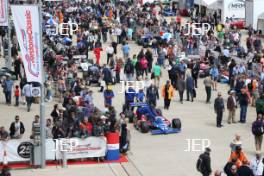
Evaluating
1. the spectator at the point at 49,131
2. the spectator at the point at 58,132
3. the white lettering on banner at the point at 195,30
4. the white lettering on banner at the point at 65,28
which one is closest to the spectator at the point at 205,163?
the spectator at the point at 58,132

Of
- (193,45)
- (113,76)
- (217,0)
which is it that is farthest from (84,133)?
(217,0)

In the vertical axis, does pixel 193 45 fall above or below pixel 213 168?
above

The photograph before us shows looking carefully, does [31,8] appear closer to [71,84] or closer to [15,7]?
[15,7]

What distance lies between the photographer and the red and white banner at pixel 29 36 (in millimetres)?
20234

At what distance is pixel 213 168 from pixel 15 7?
693 centimetres

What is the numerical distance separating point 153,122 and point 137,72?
29.1 ft

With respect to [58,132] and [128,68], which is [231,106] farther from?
[128,68]

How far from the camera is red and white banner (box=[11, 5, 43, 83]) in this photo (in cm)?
2023

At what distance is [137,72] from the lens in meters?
33.8

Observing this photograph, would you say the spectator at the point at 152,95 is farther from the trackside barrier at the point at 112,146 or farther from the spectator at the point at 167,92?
the trackside barrier at the point at 112,146

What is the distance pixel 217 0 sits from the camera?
50.3 metres

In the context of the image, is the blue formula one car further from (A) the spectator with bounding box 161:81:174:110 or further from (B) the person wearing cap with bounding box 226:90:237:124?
(A) the spectator with bounding box 161:81:174:110

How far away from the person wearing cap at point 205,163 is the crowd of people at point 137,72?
24 millimetres

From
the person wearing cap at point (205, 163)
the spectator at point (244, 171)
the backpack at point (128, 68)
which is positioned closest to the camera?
the spectator at point (244, 171)
